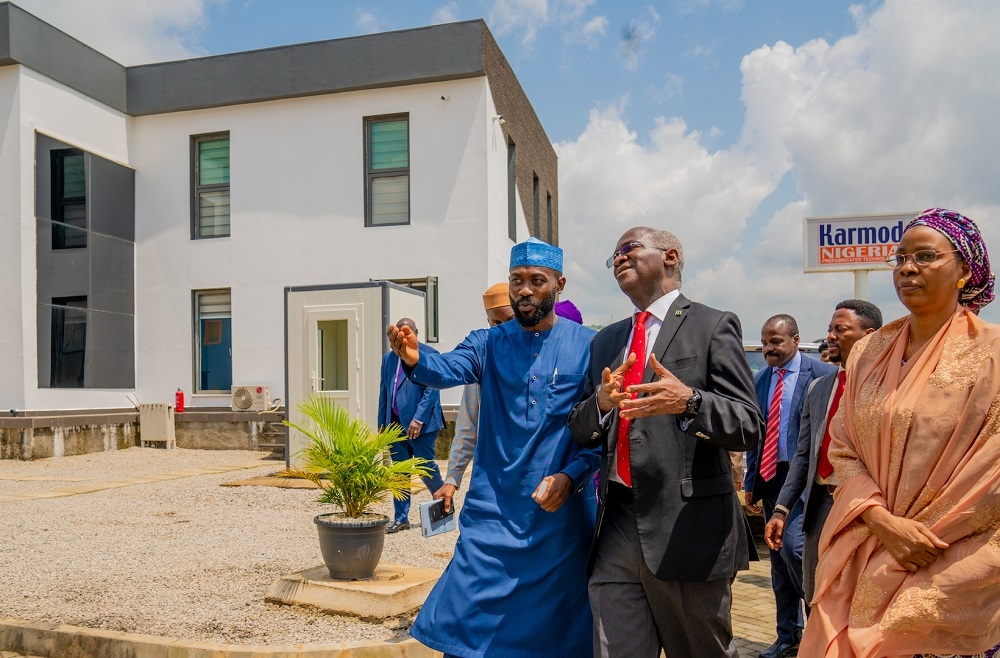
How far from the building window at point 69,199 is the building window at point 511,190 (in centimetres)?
886

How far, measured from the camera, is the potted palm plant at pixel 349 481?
5969mm

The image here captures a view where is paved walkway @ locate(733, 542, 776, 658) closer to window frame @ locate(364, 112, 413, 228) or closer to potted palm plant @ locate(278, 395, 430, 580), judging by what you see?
potted palm plant @ locate(278, 395, 430, 580)

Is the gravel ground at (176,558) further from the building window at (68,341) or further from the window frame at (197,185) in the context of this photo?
the window frame at (197,185)

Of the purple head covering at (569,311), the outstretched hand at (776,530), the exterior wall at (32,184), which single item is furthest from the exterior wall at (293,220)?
the outstretched hand at (776,530)

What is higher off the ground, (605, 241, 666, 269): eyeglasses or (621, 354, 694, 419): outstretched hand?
(605, 241, 666, 269): eyeglasses

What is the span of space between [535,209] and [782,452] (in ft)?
58.4

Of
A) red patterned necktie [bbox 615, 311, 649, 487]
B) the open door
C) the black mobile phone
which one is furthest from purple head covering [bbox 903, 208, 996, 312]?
the open door

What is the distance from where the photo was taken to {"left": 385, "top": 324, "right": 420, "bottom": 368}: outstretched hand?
3.76 meters

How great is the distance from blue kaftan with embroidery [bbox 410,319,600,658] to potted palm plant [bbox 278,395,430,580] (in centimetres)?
213

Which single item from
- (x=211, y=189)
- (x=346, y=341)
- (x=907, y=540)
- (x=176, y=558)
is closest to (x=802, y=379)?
(x=907, y=540)

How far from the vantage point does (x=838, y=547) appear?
2.87 meters

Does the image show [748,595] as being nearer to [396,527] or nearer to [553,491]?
[396,527]

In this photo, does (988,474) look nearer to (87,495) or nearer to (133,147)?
(87,495)

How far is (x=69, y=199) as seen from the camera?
17984 mm
